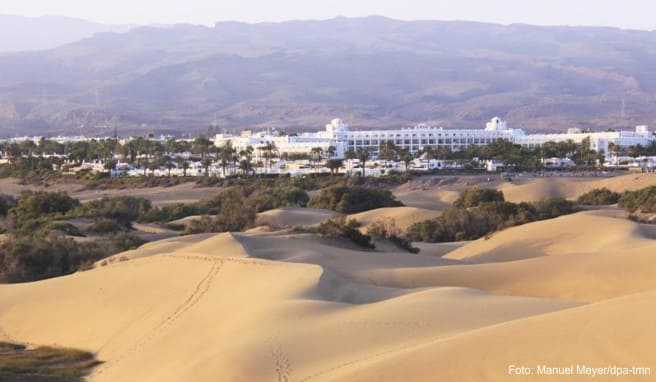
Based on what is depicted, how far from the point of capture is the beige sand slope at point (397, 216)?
49.5 meters

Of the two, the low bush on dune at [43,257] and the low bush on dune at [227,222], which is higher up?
the low bush on dune at [43,257]

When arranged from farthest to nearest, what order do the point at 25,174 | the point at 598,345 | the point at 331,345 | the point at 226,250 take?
1. the point at 25,174
2. the point at 226,250
3. the point at 331,345
4. the point at 598,345

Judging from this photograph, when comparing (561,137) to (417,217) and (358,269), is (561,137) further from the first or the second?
(358,269)

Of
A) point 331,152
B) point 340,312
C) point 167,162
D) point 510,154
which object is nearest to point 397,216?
point 340,312

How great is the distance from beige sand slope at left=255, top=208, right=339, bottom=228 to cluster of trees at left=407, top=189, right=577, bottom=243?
4802 mm

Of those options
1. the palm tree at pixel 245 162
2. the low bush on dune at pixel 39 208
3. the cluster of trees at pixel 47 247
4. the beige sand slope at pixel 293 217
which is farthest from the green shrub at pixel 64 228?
the palm tree at pixel 245 162

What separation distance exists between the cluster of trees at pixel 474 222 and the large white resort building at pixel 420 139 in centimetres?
6782

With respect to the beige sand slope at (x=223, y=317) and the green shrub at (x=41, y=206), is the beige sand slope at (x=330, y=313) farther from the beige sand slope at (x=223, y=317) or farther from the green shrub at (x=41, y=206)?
the green shrub at (x=41, y=206)

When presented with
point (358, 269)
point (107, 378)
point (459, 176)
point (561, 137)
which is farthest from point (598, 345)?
point (561, 137)

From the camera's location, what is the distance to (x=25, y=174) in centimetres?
9856

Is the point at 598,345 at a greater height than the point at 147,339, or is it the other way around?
the point at 598,345

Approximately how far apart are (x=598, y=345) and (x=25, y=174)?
290 feet

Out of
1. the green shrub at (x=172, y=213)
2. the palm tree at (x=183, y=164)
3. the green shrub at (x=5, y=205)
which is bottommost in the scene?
the palm tree at (x=183, y=164)

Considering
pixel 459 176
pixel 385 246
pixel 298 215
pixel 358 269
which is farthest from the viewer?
pixel 459 176
